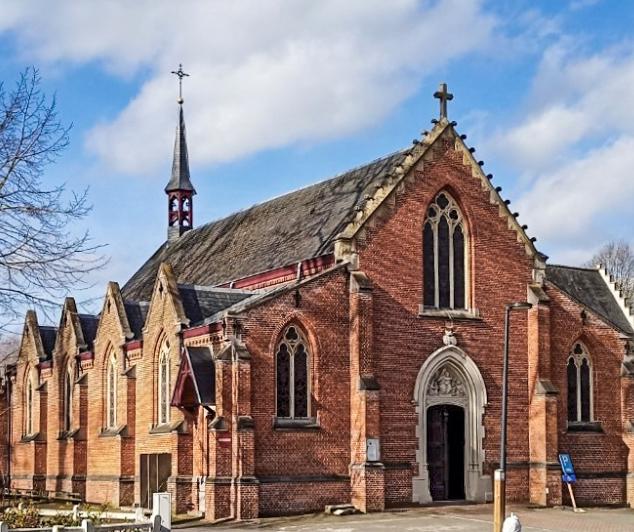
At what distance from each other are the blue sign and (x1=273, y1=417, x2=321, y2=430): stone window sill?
28.0 ft

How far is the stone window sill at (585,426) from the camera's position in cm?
3736

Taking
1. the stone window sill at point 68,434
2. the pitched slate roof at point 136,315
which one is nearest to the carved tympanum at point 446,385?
the pitched slate roof at point 136,315

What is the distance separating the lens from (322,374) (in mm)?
33781

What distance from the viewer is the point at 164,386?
37.5 meters

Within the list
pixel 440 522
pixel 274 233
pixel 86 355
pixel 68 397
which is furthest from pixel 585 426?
pixel 68 397

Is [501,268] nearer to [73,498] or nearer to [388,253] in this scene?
[388,253]

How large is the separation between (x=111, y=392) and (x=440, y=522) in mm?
16637

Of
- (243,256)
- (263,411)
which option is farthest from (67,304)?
(263,411)

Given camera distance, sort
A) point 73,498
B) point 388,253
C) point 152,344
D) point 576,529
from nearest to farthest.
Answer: point 576,529 < point 388,253 < point 152,344 < point 73,498

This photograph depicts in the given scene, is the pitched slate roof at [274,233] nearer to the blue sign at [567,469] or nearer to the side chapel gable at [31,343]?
the side chapel gable at [31,343]

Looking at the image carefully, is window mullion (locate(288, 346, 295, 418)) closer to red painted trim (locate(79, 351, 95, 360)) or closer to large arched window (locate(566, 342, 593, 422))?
large arched window (locate(566, 342, 593, 422))

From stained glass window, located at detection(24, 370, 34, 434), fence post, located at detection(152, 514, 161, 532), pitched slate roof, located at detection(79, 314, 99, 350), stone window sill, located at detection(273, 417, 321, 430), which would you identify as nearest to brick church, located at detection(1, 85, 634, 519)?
stone window sill, located at detection(273, 417, 321, 430)

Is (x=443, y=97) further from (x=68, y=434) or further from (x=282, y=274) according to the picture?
(x=68, y=434)

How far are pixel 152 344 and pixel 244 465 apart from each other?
771 centimetres
